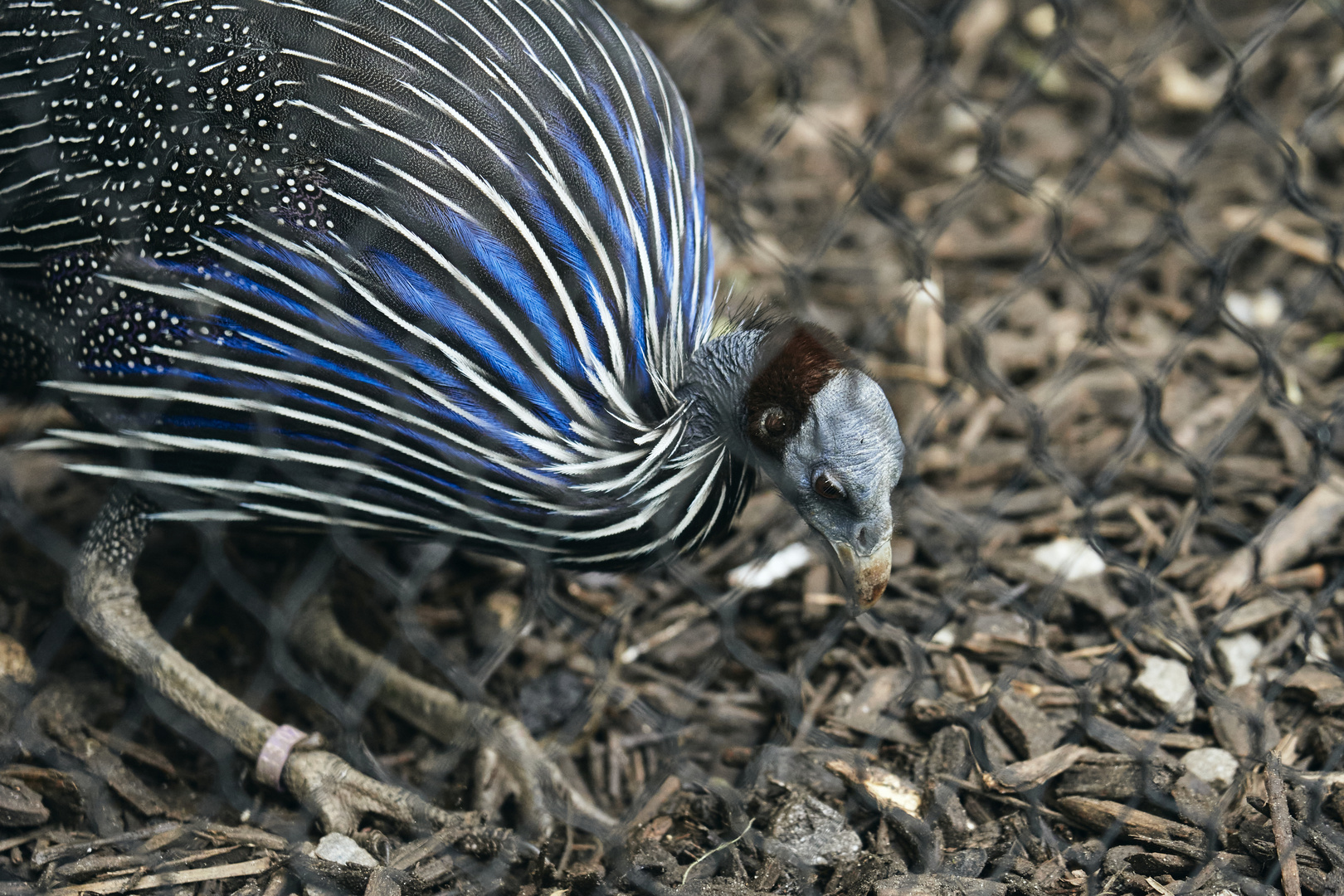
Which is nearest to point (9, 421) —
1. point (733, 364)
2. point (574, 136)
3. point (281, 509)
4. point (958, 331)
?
point (281, 509)

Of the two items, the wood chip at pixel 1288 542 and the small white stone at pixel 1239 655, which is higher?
the wood chip at pixel 1288 542

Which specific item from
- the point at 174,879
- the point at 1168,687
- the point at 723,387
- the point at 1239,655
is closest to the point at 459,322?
the point at 723,387

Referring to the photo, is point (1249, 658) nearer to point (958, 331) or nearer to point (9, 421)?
point (958, 331)

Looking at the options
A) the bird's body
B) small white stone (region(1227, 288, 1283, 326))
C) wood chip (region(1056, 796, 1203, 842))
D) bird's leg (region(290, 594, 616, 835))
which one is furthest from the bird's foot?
small white stone (region(1227, 288, 1283, 326))

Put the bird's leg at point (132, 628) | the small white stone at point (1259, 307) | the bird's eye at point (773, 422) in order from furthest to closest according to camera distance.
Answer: the small white stone at point (1259, 307)
the bird's leg at point (132, 628)
the bird's eye at point (773, 422)

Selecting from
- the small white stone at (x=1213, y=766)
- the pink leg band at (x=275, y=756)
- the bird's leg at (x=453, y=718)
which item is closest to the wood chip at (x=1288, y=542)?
the small white stone at (x=1213, y=766)

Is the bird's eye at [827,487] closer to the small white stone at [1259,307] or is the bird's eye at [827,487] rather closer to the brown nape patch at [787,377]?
the brown nape patch at [787,377]

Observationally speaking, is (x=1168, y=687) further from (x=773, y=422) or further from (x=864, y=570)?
(x=773, y=422)
